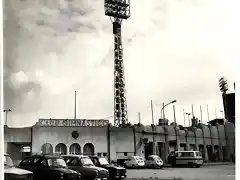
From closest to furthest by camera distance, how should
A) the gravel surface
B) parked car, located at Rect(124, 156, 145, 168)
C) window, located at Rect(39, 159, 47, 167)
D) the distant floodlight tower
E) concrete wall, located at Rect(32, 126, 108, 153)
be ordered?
1. the gravel surface
2. the distant floodlight tower
3. parked car, located at Rect(124, 156, 145, 168)
4. concrete wall, located at Rect(32, 126, 108, 153)
5. window, located at Rect(39, 159, 47, 167)

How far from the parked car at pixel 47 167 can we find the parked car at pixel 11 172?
0.14ft

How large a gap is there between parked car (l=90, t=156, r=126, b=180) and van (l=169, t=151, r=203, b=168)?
42 centimetres

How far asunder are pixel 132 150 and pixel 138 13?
1.10m

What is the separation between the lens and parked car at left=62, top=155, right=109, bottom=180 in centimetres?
312

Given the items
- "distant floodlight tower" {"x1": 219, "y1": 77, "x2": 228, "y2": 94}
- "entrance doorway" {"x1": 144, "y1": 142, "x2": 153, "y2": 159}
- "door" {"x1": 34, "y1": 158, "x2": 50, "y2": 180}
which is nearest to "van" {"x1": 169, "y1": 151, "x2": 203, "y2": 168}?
"entrance doorway" {"x1": 144, "y1": 142, "x2": 153, "y2": 159}

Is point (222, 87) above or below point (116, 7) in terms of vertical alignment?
below

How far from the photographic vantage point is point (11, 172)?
3092mm

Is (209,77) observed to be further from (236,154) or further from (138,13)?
(138,13)

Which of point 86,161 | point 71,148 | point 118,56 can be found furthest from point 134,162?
point 118,56

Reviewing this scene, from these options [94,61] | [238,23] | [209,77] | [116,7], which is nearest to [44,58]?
[94,61]

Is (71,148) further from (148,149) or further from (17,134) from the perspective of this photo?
(148,149)

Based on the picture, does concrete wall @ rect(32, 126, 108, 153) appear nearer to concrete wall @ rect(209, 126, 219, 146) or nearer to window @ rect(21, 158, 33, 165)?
window @ rect(21, 158, 33, 165)

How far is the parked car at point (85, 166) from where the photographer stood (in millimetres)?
3121

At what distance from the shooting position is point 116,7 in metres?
3.19
